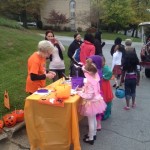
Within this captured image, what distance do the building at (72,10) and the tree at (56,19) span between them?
3.40ft

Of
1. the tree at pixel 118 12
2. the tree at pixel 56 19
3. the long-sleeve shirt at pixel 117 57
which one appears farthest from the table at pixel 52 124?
the tree at pixel 56 19

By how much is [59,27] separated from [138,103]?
32782 millimetres

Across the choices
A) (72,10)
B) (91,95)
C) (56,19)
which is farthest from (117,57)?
(72,10)

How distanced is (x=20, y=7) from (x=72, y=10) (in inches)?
300

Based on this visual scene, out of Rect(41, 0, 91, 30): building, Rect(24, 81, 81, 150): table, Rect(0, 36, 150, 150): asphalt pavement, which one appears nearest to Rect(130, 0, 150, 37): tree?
Rect(41, 0, 91, 30): building

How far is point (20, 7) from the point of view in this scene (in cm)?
3728

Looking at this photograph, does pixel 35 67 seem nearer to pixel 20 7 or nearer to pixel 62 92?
pixel 62 92

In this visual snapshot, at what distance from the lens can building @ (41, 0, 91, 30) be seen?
40281 millimetres

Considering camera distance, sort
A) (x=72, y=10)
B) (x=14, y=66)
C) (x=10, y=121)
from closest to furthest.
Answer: (x=10, y=121)
(x=14, y=66)
(x=72, y=10)

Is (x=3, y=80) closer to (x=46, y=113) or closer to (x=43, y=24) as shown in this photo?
(x=46, y=113)

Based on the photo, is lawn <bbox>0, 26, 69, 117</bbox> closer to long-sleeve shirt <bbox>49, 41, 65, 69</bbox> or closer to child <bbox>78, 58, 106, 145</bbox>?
long-sleeve shirt <bbox>49, 41, 65, 69</bbox>

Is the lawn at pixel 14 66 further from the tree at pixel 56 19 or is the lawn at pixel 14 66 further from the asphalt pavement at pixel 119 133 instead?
the tree at pixel 56 19

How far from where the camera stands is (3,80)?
8938 mm

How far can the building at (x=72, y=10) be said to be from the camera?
132 feet
